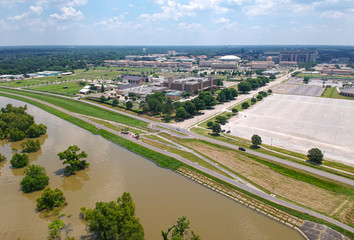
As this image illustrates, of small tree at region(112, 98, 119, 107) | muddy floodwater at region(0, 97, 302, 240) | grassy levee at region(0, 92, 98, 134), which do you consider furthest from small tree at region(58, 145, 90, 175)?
small tree at region(112, 98, 119, 107)

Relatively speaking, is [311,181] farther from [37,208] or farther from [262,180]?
[37,208]

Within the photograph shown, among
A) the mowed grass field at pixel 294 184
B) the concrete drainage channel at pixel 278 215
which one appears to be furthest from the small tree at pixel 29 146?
the mowed grass field at pixel 294 184

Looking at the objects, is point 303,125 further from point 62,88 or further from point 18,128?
point 62,88

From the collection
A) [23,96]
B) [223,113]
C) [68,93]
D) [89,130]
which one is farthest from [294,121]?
[23,96]

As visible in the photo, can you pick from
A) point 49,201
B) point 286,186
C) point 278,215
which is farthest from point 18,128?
point 286,186

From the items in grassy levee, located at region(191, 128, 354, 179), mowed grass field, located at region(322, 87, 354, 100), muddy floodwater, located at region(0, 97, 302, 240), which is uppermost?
mowed grass field, located at region(322, 87, 354, 100)

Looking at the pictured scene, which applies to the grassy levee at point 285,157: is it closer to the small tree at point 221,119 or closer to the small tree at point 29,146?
the small tree at point 221,119

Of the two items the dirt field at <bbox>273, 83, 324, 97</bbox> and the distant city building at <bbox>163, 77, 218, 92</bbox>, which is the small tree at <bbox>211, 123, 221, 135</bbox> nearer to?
the distant city building at <bbox>163, 77, 218, 92</bbox>
